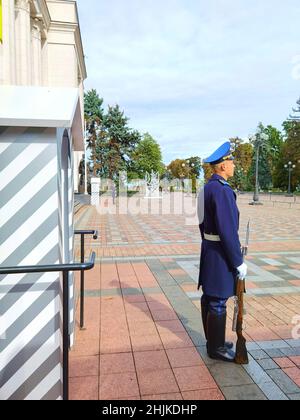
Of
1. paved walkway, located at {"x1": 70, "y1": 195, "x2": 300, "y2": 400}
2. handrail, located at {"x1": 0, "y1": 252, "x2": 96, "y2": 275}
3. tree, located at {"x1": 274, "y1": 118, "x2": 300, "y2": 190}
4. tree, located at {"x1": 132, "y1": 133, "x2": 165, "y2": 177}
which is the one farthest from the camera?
tree, located at {"x1": 132, "y1": 133, "x2": 165, "y2": 177}

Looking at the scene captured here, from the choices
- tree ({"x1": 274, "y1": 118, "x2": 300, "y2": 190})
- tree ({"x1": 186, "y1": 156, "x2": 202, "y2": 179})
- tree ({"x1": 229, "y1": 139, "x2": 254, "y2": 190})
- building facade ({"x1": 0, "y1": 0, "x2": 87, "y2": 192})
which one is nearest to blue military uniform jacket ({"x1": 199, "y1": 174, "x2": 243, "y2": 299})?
building facade ({"x1": 0, "y1": 0, "x2": 87, "y2": 192})

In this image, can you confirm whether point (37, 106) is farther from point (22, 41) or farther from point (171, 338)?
point (22, 41)

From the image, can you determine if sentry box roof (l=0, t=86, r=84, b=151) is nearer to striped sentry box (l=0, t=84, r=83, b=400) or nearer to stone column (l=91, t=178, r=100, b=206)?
striped sentry box (l=0, t=84, r=83, b=400)

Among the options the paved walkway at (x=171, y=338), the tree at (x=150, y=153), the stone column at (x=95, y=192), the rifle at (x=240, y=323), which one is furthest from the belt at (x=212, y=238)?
the tree at (x=150, y=153)

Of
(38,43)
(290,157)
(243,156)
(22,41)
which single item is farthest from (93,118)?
(243,156)

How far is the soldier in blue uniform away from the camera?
286cm

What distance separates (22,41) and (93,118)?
26.5m

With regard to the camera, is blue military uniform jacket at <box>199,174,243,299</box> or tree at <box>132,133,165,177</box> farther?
tree at <box>132,133,165,177</box>

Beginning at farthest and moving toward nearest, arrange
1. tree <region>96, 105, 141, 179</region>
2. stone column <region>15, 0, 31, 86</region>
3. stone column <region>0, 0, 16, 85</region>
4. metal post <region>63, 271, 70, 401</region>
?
tree <region>96, 105, 141, 179</region>, stone column <region>15, 0, 31, 86</region>, stone column <region>0, 0, 16, 85</region>, metal post <region>63, 271, 70, 401</region>

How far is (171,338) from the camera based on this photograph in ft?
12.0

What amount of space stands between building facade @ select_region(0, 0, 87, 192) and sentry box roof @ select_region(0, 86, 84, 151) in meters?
13.9

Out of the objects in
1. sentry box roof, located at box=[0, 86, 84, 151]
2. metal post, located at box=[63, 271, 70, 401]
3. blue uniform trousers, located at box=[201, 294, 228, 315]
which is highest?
sentry box roof, located at box=[0, 86, 84, 151]

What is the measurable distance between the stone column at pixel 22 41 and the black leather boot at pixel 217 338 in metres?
17.4

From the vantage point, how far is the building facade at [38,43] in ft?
47.9
